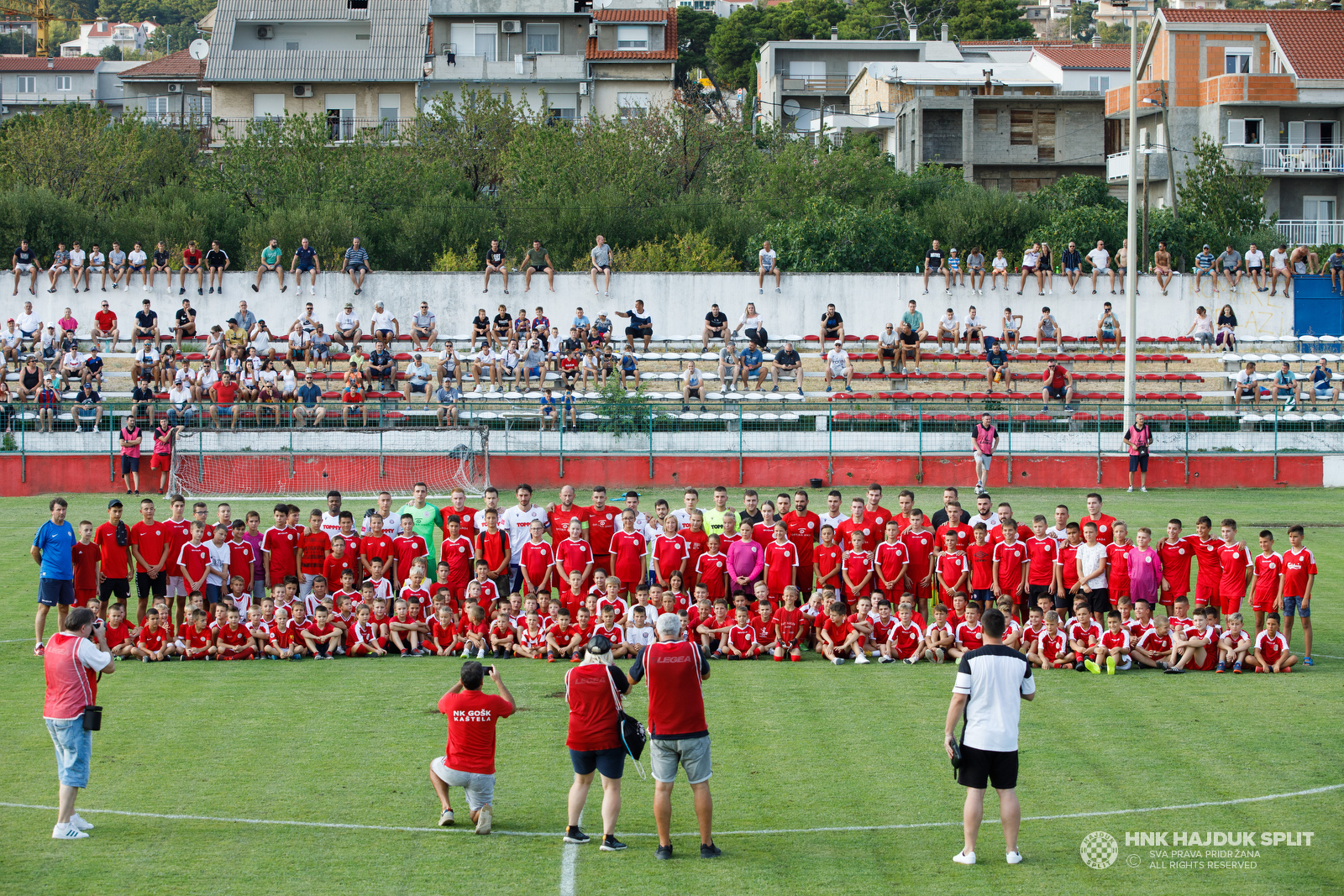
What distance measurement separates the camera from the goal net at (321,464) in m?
27.0

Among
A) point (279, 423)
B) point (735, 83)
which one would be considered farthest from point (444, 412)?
point (735, 83)

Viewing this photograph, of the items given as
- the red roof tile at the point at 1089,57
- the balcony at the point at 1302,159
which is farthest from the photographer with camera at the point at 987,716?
the red roof tile at the point at 1089,57

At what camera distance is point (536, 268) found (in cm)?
3900

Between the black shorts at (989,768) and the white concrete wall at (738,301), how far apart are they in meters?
30.2

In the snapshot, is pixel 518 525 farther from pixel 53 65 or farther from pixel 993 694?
pixel 53 65

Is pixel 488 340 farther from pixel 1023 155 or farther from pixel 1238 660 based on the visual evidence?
pixel 1023 155

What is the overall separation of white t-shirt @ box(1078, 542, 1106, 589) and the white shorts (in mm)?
8484

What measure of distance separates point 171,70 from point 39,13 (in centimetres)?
4921

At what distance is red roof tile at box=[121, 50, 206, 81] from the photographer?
7375cm

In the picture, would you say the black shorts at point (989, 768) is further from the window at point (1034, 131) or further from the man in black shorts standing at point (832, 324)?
the window at point (1034, 131)

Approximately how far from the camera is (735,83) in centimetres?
8750

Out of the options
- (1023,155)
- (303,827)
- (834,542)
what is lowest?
(303,827)

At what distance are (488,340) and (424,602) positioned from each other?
1951 centimetres

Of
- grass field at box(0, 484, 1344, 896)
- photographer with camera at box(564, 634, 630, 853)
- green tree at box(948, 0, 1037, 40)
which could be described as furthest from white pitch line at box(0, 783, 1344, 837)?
green tree at box(948, 0, 1037, 40)
